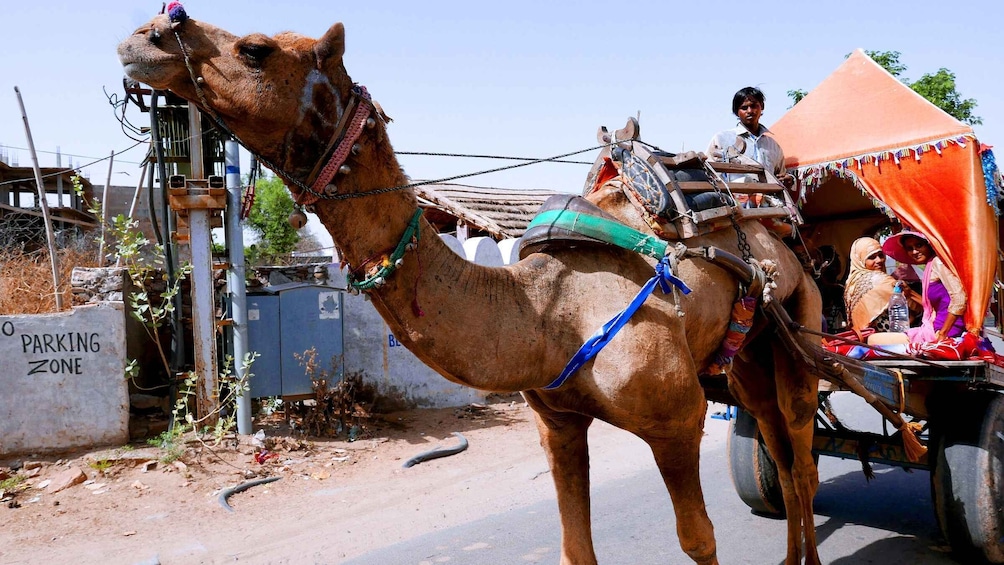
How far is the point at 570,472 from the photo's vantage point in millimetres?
3109

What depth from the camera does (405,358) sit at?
9539 mm

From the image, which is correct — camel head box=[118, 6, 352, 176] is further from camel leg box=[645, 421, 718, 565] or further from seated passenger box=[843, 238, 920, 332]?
seated passenger box=[843, 238, 920, 332]

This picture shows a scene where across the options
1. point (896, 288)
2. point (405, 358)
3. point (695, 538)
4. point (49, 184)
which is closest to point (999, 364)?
point (896, 288)

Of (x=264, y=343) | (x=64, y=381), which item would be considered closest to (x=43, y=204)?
(x=64, y=381)

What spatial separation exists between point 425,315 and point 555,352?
50 cm

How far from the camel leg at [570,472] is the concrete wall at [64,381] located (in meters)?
5.78

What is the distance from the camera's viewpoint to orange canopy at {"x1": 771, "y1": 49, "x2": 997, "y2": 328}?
447cm

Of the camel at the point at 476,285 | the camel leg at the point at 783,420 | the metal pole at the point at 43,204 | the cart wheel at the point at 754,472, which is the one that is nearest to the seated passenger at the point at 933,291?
the camel leg at the point at 783,420

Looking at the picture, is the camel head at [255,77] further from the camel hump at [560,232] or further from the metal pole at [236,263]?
the metal pole at [236,263]

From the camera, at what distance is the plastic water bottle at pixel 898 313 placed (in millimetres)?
4797

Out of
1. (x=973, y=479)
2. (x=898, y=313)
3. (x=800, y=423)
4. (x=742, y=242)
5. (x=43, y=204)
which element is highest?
(x=43, y=204)

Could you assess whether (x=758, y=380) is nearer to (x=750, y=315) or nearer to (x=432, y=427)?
(x=750, y=315)

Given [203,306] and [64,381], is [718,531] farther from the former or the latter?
[64,381]

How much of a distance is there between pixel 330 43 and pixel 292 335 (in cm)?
670
